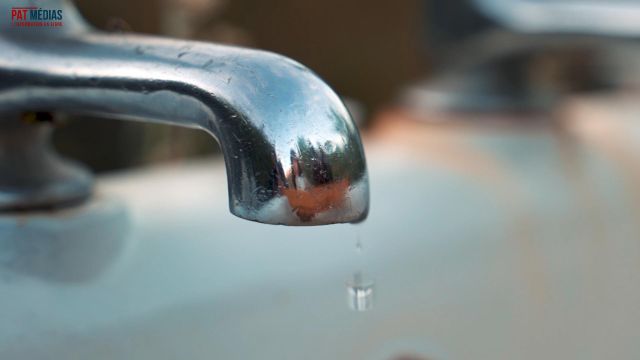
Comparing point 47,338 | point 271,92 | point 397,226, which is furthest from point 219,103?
point 397,226

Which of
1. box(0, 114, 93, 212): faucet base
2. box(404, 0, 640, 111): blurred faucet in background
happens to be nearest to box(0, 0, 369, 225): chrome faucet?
box(0, 114, 93, 212): faucet base

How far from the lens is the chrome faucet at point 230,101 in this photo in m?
0.27

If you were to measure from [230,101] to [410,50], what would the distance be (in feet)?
3.35

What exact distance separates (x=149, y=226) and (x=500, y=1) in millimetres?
327

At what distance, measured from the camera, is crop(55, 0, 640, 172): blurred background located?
0.64 meters

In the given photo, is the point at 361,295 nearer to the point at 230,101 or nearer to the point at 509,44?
the point at 230,101

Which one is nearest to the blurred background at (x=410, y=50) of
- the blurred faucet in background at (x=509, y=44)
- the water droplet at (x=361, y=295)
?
the blurred faucet in background at (x=509, y=44)

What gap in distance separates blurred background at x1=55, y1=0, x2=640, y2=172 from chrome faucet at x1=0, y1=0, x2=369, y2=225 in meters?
0.06

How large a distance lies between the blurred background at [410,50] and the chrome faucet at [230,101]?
0.06 m

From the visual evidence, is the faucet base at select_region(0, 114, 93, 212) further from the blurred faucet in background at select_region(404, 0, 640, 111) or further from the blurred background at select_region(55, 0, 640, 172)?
the blurred faucet in background at select_region(404, 0, 640, 111)

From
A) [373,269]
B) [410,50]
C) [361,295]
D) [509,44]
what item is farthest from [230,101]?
[410,50]

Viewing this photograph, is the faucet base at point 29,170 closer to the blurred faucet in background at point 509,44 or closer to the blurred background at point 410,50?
the blurred background at point 410,50

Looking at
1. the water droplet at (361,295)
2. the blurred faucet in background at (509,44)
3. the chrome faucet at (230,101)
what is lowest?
the water droplet at (361,295)

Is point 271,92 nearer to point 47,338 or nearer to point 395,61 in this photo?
point 47,338
